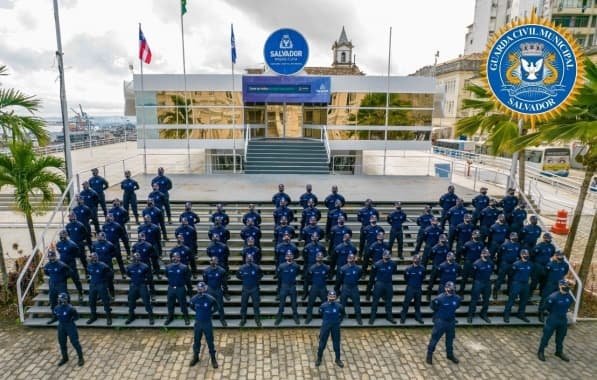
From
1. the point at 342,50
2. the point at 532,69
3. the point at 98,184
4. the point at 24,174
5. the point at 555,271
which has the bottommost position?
the point at 555,271

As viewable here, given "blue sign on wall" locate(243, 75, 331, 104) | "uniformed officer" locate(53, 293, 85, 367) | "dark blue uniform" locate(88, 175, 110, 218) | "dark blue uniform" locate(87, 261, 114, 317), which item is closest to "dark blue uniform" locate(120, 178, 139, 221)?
"dark blue uniform" locate(88, 175, 110, 218)

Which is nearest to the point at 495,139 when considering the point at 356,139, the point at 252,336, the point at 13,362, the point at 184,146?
the point at 252,336

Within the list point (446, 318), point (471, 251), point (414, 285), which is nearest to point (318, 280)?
point (414, 285)

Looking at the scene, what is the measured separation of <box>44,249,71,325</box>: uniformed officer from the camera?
8469mm

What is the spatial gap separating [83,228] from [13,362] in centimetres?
338

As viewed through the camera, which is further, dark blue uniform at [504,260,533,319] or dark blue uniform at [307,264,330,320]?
dark blue uniform at [504,260,533,319]

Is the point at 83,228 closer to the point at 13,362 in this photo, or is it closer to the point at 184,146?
the point at 13,362

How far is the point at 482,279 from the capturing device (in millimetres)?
8883

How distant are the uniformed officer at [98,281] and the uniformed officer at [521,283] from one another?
30.7ft

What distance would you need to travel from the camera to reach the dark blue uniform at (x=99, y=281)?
8.44m

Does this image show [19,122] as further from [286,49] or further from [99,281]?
[286,49]

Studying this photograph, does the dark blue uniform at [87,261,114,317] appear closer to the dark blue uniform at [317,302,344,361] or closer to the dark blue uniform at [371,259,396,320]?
the dark blue uniform at [317,302,344,361]

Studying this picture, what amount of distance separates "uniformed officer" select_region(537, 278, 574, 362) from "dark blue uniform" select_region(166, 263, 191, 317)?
25.1ft

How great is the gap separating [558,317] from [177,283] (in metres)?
7.98
